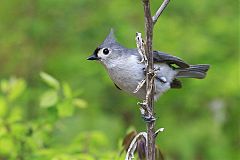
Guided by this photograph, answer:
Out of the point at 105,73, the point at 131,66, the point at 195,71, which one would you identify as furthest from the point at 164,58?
the point at 105,73

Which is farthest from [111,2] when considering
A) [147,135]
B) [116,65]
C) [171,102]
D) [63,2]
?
[147,135]

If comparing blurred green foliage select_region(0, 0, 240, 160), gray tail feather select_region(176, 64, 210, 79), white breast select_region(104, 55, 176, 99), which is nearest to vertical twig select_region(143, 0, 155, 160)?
white breast select_region(104, 55, 176, 99)

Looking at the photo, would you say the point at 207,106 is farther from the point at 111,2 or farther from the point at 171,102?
the point at 111,2

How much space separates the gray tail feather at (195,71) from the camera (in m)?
3.14

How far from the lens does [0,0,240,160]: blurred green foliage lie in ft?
16.3

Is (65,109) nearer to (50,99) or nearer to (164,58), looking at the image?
(50,99)

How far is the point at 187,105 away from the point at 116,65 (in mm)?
2326

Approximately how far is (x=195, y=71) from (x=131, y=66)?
0.61 meters

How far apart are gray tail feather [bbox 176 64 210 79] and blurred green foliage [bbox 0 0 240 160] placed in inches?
61.9

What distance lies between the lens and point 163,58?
275 centimetres

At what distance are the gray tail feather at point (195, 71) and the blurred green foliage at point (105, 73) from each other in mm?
1571

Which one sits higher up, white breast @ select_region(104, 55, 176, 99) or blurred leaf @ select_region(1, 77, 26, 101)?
blurred leaf @ select_region(1, 77, 26, 101)

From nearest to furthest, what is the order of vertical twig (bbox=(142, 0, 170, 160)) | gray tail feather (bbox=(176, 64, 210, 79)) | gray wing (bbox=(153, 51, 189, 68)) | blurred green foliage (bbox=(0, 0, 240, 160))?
vertical twig (bbox=(142, 0, 170, 160)) < gray wing (bbox=(153, 51, 189, 68)) < gray tail feather (bbox=(176, 64, 210, 79)) < blurred green foliage (bbox=(0, 0, 240, 160))

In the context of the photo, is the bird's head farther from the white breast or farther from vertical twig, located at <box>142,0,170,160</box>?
vertical twig, located at <box>142,0,170,160</box>
